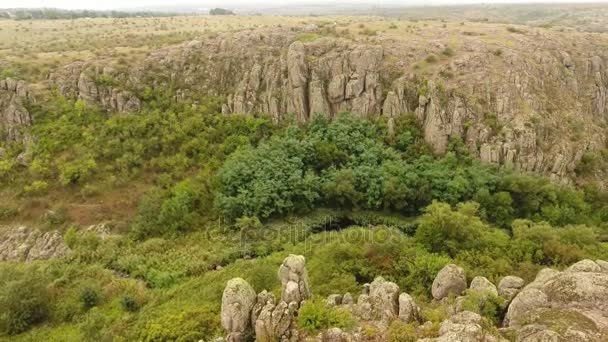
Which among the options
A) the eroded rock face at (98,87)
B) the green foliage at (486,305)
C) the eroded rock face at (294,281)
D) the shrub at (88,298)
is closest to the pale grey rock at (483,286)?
the green foliage at (486,305)

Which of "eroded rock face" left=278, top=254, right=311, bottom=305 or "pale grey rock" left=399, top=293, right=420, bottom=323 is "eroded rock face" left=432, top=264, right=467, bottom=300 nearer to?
"pale grey rock" left=399, top=293, right=420, bottom=323

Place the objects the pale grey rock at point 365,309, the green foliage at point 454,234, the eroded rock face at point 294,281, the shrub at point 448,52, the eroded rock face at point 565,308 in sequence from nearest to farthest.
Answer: the eroded rock face at point 565,308 → the pale grey rock at point 365,309 → the eroded rock face at point 294,281 → the green foliage at point 454,234 → the shrub at point 448,52

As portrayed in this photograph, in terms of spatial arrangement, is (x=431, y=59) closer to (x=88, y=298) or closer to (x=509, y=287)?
(x=509, y=287)

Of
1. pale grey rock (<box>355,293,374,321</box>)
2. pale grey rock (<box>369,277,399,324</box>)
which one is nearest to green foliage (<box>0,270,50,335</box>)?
pale grey rock (<box>355,293,374,321</box>)

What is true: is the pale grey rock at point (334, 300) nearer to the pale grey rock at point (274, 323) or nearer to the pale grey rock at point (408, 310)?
the pale grey rock at point (274, 323)

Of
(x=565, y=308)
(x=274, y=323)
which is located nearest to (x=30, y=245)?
(x=274, y=323)

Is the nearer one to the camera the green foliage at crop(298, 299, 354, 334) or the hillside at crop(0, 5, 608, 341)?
the green foliage at crop(298, 299, 354, 334)
